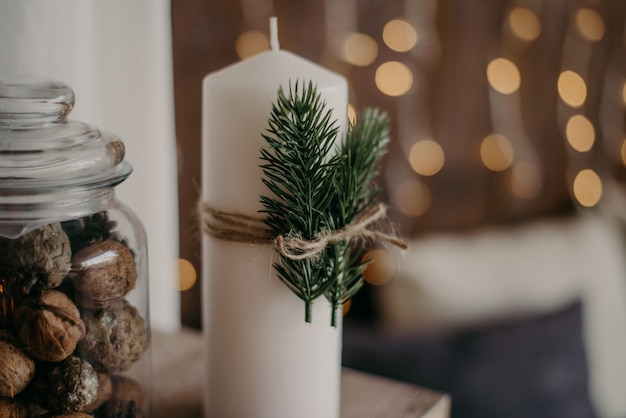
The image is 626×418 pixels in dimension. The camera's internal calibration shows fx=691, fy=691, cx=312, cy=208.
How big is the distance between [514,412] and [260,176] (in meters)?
0.85

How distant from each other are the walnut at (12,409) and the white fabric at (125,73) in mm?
346

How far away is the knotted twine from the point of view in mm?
514

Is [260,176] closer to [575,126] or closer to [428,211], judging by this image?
[428,211]

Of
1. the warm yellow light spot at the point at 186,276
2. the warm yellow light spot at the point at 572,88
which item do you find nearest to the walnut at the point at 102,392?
the warm yellow light spot at the point at 186,276

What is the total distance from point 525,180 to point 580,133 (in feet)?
0.70

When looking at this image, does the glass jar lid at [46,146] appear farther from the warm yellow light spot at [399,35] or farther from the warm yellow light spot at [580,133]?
the warm yellow light spot at [580,133]

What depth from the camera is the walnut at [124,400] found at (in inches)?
20.3

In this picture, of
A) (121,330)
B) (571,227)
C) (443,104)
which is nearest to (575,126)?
(571,227)

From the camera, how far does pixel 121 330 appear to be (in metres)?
0.51

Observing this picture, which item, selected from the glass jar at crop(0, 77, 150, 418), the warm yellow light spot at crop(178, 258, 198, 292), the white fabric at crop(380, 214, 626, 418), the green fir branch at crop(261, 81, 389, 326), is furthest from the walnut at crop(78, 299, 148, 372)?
the white fabric at crop(380, 214, 626, 418)

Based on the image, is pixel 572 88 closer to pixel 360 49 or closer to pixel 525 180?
pixel 525 180

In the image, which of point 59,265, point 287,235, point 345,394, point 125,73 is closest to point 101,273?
point 59,265

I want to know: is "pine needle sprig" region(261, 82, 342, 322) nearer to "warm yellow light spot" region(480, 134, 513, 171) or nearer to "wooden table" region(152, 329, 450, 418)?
"wooden table" region(152, 329, 450, 418)

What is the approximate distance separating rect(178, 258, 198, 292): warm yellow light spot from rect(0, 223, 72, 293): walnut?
77 centimetres
